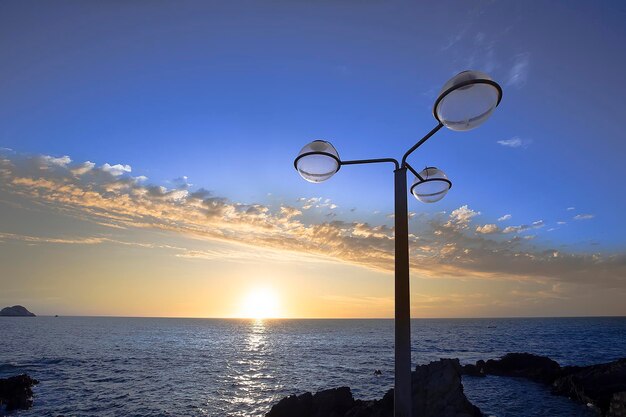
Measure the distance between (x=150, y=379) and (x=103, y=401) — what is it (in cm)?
961

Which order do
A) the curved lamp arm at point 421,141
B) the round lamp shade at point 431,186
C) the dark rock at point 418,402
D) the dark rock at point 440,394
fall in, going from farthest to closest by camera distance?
the dark rock at point 418,402 < the dark rock at point 440,394 < the round lamp shade at point 431,186 < the curved lamp arm at point 421,141

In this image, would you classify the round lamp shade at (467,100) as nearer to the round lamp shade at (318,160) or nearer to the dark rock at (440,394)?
the round lamp shade at (318,160)

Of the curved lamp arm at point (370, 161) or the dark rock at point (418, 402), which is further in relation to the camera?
the dark rock at point (418, 402)

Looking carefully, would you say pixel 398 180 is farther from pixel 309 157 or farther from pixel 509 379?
pixel 509 379

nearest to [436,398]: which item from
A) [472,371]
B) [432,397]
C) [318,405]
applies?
[432,397]

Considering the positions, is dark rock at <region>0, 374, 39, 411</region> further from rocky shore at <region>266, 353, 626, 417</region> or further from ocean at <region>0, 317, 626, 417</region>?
rocky shore at <region>266, 353, 626, 417</region>

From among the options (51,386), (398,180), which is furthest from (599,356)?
(51,386)

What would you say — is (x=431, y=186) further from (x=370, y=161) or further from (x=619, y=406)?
(x=619, y=406)

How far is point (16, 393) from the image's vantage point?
27.4 metres

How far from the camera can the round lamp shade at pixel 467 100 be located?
315 cm

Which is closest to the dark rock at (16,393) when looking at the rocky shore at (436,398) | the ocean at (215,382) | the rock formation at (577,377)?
the ocean at (215,382)

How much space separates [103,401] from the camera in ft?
93.4

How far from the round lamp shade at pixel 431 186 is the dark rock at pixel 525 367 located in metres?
42.0

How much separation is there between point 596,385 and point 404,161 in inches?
1417
